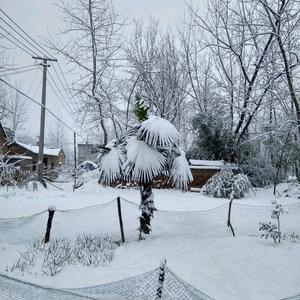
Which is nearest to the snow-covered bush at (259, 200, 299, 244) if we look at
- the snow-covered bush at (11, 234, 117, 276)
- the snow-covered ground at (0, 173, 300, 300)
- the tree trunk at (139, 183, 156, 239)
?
the snow-covered ground at (0, 173, 300, 300)

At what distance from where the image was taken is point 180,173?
7.08m

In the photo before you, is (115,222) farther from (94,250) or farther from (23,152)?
(23,152)

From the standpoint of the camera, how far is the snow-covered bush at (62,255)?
17.5 feet

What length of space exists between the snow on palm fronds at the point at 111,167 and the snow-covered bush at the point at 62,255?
1205mm

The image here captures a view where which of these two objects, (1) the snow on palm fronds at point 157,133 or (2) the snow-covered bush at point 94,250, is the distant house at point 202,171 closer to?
(1) the snow on palm fronds at point 157,133

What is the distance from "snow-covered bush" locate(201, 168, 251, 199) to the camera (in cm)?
1434

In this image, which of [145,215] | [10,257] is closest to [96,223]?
[145,215]

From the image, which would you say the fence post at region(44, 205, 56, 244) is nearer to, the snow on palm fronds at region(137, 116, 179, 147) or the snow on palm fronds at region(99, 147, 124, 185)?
the snow on palm fronds at region(99, 147, 124, 185)

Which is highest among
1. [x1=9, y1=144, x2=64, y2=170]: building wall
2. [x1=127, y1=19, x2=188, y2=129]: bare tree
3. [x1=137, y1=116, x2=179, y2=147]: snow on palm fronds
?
[x1=127, y1=19, x2=188, y2=129]: bare tree

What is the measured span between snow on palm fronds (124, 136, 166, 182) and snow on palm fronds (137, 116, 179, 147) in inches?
6.8

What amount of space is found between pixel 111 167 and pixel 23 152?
31.7m

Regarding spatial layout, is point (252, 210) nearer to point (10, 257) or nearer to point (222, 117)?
point (10, 257)

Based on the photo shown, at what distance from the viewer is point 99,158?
746cm

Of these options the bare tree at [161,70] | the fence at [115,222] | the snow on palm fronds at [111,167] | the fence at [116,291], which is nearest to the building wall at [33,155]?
the bare tree at [161,70]
